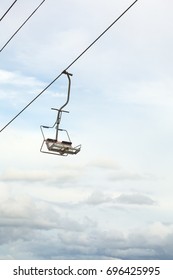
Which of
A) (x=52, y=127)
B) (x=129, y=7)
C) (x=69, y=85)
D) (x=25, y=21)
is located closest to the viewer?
(x=129, y=7)

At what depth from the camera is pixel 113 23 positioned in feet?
43.8

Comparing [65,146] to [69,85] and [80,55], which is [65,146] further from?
[80,55]

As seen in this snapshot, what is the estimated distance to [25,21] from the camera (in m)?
15.1

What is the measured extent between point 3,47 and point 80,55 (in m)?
3.22

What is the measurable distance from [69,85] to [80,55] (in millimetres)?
4187

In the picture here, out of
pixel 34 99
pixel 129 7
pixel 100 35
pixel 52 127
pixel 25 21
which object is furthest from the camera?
pixel 52 127

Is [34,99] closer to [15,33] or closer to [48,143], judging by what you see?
[15,33]

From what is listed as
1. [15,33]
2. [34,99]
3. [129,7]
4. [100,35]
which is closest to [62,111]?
[34,99]

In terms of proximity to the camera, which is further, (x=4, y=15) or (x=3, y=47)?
(x=3, y=47)

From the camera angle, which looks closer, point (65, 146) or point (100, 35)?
point (100, 35)

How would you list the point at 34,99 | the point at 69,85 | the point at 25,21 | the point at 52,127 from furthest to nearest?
the point at 52,127, the point at 69,85, the point at 34,99, the point at 25,21

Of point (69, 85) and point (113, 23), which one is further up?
point (69, 85)

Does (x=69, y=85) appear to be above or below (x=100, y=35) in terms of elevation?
above

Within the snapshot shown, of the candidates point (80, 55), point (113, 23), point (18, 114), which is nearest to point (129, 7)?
point (113, 23)
